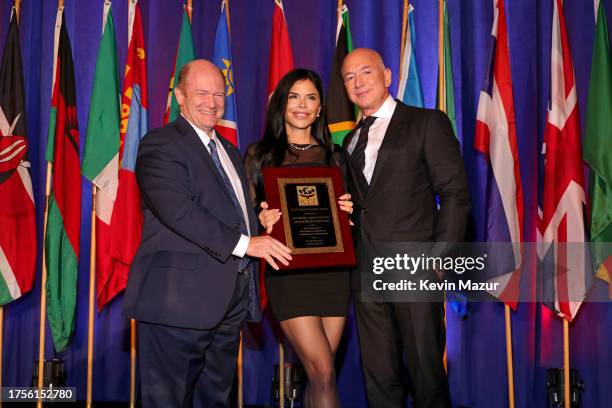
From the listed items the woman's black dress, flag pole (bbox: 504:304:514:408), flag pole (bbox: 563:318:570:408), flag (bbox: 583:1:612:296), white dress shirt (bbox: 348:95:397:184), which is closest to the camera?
the woman's black dress

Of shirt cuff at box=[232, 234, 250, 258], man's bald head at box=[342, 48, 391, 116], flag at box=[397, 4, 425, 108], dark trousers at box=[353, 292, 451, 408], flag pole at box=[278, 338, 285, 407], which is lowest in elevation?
flag pole at box=[278, 338, 285, 407]

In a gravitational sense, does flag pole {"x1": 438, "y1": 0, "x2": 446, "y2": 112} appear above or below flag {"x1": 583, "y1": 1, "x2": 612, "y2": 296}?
above

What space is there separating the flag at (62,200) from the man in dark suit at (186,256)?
7.25 ft

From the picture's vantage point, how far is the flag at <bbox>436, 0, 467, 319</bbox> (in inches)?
184

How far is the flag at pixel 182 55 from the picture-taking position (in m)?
4.77

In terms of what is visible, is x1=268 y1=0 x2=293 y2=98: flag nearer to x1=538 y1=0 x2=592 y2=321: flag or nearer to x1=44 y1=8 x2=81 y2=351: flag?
x1=44 y1=8 x2=81 y2=351: flag

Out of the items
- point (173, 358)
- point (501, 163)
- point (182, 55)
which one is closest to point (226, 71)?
point (182, 55)

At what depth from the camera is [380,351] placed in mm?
3199

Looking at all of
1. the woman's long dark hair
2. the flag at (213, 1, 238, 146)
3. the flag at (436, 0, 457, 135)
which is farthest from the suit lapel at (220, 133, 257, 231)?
the flag at (436, 0, 457, 135)

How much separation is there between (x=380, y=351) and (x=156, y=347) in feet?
3.59

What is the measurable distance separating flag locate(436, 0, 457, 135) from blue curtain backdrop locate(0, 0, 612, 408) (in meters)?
0.24

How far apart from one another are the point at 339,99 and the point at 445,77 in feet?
2.59

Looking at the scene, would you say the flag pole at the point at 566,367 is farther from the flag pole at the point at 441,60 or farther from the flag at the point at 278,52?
the flag at the point at 278,52

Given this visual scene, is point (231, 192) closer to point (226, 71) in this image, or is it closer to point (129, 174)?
point (129, 174)
